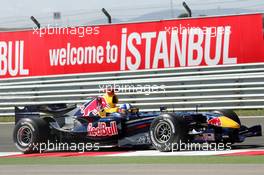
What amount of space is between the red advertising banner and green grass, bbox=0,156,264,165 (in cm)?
981

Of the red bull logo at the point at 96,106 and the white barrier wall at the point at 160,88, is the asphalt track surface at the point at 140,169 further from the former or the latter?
the white barrier wall at the point at 160,88

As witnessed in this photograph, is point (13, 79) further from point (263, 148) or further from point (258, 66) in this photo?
point (263, 148)

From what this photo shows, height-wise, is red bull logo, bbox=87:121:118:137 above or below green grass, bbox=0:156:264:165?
above

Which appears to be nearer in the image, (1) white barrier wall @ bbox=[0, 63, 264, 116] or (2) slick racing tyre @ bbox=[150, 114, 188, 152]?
(2) slick racing tyre @ bbox=[150, 114, 188, 152]

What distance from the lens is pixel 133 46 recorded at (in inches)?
918

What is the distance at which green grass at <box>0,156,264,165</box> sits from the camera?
1088cm

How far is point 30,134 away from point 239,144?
4067 mm

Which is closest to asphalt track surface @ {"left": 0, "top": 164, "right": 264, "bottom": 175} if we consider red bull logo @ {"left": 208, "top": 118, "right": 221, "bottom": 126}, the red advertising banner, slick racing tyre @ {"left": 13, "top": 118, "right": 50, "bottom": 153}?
red bull logo @ {"left": 208, "top": 118, "right": 221, "bottom": 126}

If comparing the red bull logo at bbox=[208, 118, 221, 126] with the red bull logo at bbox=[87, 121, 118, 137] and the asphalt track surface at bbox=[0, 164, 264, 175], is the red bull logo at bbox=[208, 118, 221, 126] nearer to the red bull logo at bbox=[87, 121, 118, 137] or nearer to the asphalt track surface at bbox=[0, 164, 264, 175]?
the red bull logo at bbox=[87, 121, 118, 137]

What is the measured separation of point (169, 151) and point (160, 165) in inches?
88.8

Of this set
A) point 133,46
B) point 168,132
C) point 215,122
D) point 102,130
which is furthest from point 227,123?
point 133,46

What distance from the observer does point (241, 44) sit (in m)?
21.4

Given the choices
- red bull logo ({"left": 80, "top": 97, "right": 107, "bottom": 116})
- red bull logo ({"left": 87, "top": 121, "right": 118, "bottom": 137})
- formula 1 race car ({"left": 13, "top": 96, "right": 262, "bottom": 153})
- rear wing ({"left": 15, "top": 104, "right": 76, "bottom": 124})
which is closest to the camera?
formula 1 race car ({"left": 13, "top": 96, "right": 262, "bottom": 153})

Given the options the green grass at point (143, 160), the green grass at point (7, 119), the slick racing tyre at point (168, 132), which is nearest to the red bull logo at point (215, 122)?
the slick racing tyre at point (168, 132)
